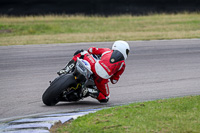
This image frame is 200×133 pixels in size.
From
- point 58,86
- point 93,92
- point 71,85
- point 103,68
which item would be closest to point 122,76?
point 93,92

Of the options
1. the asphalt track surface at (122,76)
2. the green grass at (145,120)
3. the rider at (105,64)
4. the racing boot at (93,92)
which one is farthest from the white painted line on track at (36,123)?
the rider at (105,64)

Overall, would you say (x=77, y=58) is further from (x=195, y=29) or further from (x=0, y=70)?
(x=195, y=29)

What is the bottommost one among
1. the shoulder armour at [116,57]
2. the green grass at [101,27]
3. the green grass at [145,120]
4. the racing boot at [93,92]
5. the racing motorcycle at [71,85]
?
the green grass at [145,120]

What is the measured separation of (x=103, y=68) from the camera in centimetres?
718

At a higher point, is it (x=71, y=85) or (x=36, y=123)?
(x=71, y=85)

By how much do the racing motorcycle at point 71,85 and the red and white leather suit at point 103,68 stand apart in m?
0.14

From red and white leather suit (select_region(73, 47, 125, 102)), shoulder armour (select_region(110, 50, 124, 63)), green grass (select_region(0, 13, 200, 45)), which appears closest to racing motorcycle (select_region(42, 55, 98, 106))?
red and white leather suit (select_region(73, 47, 125, 102))

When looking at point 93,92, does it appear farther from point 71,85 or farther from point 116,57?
point 116,57

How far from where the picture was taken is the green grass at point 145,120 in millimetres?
5088

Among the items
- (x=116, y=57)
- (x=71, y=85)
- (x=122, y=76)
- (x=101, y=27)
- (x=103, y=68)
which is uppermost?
(x=101, y=27)

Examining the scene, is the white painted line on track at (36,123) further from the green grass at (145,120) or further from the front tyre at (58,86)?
the front tyre at (58,86)

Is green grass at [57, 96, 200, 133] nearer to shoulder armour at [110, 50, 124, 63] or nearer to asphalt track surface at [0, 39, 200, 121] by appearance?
shoulder armour at [110, 50, 124, 63]

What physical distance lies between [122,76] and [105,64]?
10.7ft

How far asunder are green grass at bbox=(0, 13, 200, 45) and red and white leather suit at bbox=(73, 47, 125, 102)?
11.2 m
